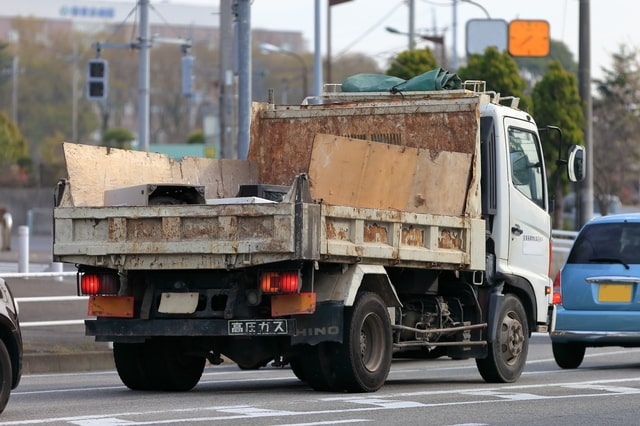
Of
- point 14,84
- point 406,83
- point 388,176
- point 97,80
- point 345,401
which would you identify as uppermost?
point 14,84

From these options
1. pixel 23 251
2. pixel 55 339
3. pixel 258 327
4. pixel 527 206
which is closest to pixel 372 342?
pixel 258 327

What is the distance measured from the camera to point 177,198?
1300cm

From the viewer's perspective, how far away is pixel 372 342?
12875 mm

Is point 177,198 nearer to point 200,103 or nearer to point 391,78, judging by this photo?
point 391,78

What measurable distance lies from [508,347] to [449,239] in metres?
1.64

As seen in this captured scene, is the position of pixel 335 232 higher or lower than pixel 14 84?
lower

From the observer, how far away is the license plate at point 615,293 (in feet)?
53.3

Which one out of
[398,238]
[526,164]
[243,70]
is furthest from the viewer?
[243,70]

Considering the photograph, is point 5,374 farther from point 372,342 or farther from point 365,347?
point 372,342

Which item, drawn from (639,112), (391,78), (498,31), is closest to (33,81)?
(639,112)

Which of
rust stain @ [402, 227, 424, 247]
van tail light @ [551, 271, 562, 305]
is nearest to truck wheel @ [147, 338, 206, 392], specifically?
rust stain @ [402, 227, 424, 247]

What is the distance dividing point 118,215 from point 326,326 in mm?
1903

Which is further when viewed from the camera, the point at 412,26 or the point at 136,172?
the point at 412,26

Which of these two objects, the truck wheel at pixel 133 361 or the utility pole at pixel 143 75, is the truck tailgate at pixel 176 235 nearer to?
the truck wheel at pixel 133 361
